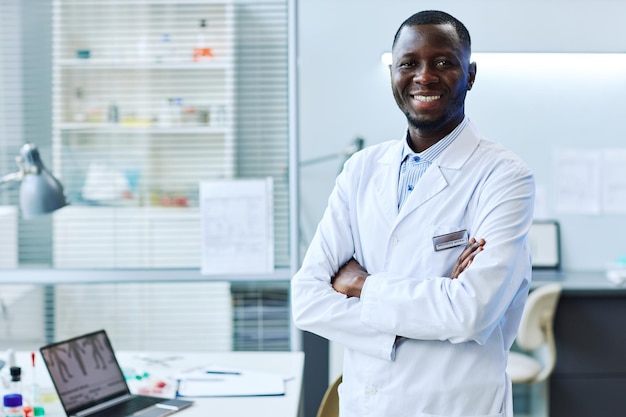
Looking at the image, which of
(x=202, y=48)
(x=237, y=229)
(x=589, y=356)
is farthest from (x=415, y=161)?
(x=589, y=356)

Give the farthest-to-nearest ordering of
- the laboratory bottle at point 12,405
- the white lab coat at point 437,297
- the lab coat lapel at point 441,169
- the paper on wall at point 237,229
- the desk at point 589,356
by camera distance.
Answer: the desk at point 589,356
the paper on wall at point 237,229
the laboratory bottle at point 12,405
the lab coat lapel at point 441,169
the white lab coat at point 437,297

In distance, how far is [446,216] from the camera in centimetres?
179

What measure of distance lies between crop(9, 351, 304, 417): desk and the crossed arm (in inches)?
15.9

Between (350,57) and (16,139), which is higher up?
(350,57)

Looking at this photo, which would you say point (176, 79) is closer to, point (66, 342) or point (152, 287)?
point (152, 287)

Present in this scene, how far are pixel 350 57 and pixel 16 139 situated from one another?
150 cm

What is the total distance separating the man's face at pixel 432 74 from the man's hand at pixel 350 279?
361 mm

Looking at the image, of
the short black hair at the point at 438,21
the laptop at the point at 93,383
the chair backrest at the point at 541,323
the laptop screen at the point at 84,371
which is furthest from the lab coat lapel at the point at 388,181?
the chair backrest at the point at 541,323

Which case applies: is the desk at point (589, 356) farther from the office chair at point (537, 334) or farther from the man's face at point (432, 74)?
the man's face at point (432, 74)

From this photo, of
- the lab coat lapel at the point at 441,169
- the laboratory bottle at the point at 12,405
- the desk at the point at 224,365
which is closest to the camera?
the lab coat lapel at the point at 441,169

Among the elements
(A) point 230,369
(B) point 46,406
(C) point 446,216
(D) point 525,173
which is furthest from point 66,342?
(D) point 525,173

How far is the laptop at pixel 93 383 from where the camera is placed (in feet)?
6.81

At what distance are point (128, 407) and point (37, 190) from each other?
0.77m

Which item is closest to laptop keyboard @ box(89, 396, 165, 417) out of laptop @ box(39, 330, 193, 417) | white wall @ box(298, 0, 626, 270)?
laptop @ box(39, 330, 193, 417)
